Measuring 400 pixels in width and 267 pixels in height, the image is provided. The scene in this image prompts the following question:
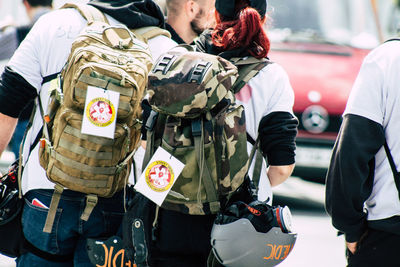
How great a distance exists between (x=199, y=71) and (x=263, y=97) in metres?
0.32

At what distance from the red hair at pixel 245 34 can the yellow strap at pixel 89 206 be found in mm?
763

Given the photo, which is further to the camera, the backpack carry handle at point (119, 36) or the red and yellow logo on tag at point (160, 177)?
the backpack carry handle at point (119, 36)

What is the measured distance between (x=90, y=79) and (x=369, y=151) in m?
1.04

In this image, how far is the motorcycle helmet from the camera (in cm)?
255

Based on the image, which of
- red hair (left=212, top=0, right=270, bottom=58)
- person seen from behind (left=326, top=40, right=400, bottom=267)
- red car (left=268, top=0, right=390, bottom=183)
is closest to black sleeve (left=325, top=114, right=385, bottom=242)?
person seen from behind (left=326, top=40, right=400, bottom=267)

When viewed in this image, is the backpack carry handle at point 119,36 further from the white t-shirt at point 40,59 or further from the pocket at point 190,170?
the pocket at point 190,170

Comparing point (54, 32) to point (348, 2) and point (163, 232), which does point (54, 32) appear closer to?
point (163, 232)

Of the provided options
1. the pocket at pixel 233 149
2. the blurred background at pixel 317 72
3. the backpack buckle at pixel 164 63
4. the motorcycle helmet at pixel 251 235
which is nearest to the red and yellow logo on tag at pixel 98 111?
the backpack buckle at pixel 164 63

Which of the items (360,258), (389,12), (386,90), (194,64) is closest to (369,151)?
(386,90)

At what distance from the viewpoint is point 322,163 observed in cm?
743

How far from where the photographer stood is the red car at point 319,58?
7.47 meters

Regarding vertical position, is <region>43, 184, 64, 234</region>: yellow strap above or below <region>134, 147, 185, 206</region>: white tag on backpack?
below

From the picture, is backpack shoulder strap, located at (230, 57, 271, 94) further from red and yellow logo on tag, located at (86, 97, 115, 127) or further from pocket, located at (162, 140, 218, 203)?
red and yellow logo on tag, located at (86, 97, 115, 127)

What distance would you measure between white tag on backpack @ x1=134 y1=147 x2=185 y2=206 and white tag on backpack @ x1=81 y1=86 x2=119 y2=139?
0.81 feet
